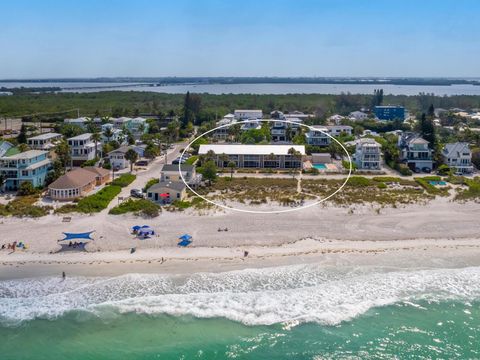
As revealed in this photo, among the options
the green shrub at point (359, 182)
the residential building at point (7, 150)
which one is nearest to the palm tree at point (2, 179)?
the residential building at point (7, 150)

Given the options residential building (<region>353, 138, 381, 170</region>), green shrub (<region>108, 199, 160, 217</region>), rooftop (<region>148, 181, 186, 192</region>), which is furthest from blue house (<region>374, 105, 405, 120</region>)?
green shrub (<region>108, 199, 160, 217</region>)

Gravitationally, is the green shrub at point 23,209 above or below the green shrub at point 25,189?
below

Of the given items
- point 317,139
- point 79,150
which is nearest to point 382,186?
point 317,139

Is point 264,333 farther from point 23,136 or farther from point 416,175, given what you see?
point 23,136

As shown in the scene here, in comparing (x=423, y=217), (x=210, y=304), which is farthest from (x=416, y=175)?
(x=210, y=304)

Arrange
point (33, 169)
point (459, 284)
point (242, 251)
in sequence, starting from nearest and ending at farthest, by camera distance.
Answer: point (459, 284), point (242, 251), point (33, 169)

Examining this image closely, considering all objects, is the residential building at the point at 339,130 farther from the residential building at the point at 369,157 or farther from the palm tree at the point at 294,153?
the palm tree at the point at 294,153

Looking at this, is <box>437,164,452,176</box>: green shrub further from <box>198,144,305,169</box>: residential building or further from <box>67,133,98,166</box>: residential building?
<box>67,133,98,166</box>: residential building
